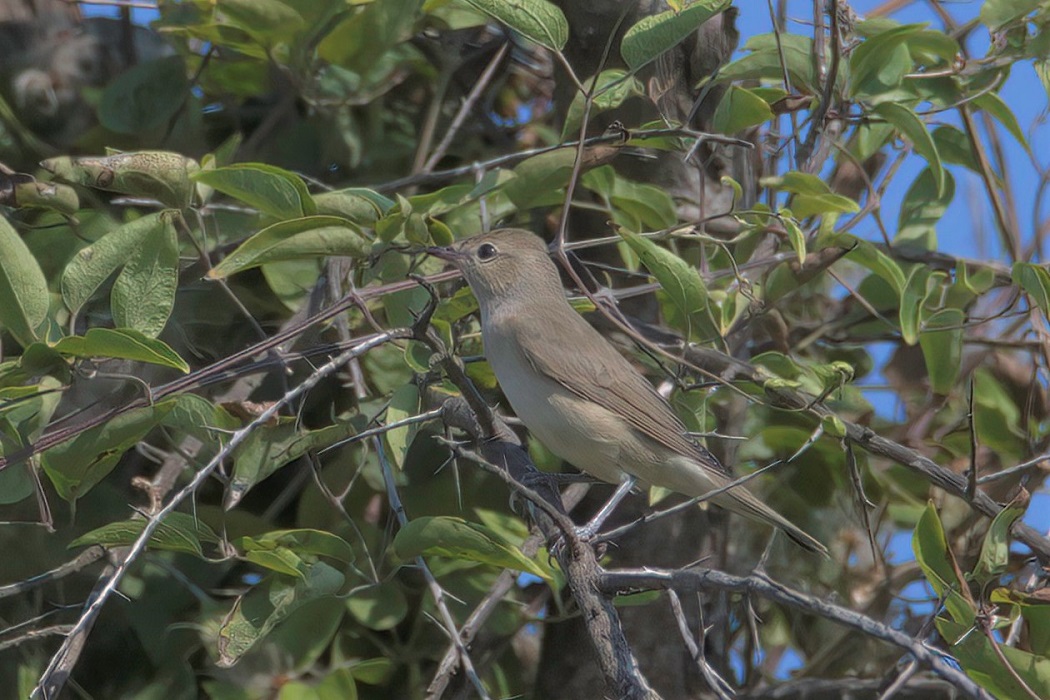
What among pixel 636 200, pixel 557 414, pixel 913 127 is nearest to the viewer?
pixel 913 127

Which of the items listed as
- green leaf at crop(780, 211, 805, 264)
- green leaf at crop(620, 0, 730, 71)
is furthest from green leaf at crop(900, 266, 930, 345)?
green leaf at crop(620, 0, 730, 71)

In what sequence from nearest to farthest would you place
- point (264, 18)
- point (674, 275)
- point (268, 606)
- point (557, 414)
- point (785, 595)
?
point (785, 595) < point (268, 606) < point (674, 275) < point (557, 414) < point (264, 18)

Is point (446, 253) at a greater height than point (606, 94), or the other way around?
point (606, 94)

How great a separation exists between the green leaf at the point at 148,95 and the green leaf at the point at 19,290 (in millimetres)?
1295

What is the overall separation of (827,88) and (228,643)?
6.86 feet

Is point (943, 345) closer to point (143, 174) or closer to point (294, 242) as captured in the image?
point (294, 242)

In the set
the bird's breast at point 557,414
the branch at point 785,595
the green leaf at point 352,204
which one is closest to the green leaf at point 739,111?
the bird's breast at point 557,414

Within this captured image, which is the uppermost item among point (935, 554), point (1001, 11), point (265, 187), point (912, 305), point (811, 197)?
point (1001, 11)

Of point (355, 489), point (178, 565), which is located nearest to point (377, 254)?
point (355, 489)

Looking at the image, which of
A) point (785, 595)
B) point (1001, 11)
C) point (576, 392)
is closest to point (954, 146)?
point (1001, 11)

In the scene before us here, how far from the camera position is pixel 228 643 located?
279 cm

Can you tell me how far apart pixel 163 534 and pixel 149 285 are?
0.58 meters

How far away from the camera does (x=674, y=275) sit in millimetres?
3051

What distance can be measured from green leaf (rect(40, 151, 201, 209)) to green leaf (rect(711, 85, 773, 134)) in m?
1.43
